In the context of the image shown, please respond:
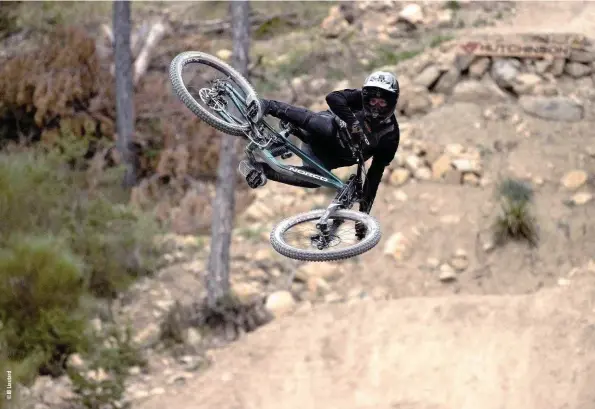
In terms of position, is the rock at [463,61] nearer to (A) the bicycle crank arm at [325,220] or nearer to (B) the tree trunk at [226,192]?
(B) the tree trunk at [226,192]

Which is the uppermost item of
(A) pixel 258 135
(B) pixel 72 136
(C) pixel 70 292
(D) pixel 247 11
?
(A) pixel 258 135

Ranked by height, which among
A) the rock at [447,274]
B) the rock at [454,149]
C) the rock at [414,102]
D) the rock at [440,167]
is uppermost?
the rock at [414,102]

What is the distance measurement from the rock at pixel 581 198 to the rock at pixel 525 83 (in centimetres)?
337

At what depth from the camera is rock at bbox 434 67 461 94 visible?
71.1 ft

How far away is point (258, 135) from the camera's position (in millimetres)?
5832

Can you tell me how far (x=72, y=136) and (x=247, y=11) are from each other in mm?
7699

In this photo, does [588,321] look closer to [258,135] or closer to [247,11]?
[247,11]

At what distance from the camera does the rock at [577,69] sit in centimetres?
2144

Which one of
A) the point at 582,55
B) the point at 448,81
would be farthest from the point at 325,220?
the point at 582,55

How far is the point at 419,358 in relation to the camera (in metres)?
16.3

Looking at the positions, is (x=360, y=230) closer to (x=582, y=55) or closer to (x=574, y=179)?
(x=574, y=179)

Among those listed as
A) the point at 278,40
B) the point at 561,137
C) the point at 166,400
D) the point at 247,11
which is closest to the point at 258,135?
the point at 247,11

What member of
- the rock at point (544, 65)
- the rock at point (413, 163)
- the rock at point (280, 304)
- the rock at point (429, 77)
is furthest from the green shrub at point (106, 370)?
the rock at point (544, 65)

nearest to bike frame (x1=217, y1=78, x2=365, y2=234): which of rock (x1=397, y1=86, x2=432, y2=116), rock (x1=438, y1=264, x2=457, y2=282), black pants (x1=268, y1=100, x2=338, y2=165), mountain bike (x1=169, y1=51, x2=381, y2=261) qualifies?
mountain bike (x1=169, y1=51, x2=381, y2=261)
